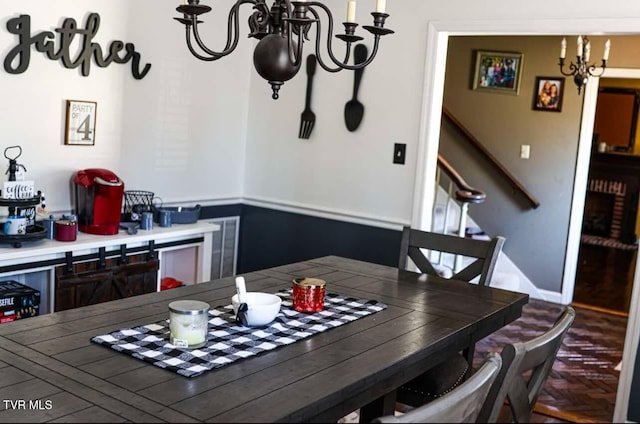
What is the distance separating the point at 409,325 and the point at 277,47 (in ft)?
3.12

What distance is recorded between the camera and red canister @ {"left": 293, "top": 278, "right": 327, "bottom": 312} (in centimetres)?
238

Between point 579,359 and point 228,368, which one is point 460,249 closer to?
point 228,368

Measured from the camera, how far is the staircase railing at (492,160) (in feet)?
21.1

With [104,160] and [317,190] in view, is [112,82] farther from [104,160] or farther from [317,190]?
[317,190]

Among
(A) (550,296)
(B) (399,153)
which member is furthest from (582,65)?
(B) (399,153)

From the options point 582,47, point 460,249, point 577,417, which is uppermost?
point 582,47

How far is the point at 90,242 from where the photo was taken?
354cm

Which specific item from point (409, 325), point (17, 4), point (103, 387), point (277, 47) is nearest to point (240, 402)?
point (103, 387)

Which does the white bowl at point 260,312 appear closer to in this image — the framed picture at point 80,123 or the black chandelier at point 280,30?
the black chandelier at point 280,30

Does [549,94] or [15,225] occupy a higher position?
[549,94]

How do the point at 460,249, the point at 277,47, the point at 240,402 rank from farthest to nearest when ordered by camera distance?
the point at 460,249 < the point at 277,47 < the point at 240,402

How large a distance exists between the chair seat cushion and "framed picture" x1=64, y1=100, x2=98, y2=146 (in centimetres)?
218

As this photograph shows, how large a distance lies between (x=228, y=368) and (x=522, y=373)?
0.72m

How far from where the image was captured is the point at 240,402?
1.62 meters
